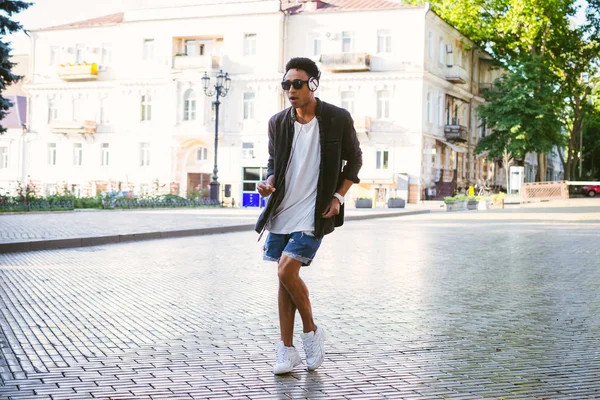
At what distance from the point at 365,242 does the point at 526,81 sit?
38.9 metres

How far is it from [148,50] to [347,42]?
13.5m

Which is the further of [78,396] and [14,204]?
[14,204]

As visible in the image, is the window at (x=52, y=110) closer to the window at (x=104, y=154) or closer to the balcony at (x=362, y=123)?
the window at (x=104, y=154)

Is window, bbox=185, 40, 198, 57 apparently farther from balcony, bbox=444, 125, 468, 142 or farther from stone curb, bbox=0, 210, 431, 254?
stone curb, bbox=0, 210, 431, 254

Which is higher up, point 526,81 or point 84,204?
point 526,81

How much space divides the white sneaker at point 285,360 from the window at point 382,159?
45085 mm

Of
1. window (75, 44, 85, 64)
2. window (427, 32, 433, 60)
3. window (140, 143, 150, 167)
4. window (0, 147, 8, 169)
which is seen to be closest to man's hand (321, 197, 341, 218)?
window (427, 32, 433, 60)

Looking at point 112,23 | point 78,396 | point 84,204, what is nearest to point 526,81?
point 112,23

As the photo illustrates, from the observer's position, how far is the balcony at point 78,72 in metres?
56.1

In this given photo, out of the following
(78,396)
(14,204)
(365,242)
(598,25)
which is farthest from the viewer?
(598,25)

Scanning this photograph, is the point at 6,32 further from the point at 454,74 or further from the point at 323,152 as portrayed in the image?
the point at 454,74

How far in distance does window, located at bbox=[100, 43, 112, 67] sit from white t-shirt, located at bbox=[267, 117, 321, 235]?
53695 millimetres

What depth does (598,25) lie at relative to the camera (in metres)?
60.3

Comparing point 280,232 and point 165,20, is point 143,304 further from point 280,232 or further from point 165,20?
point 165,20
